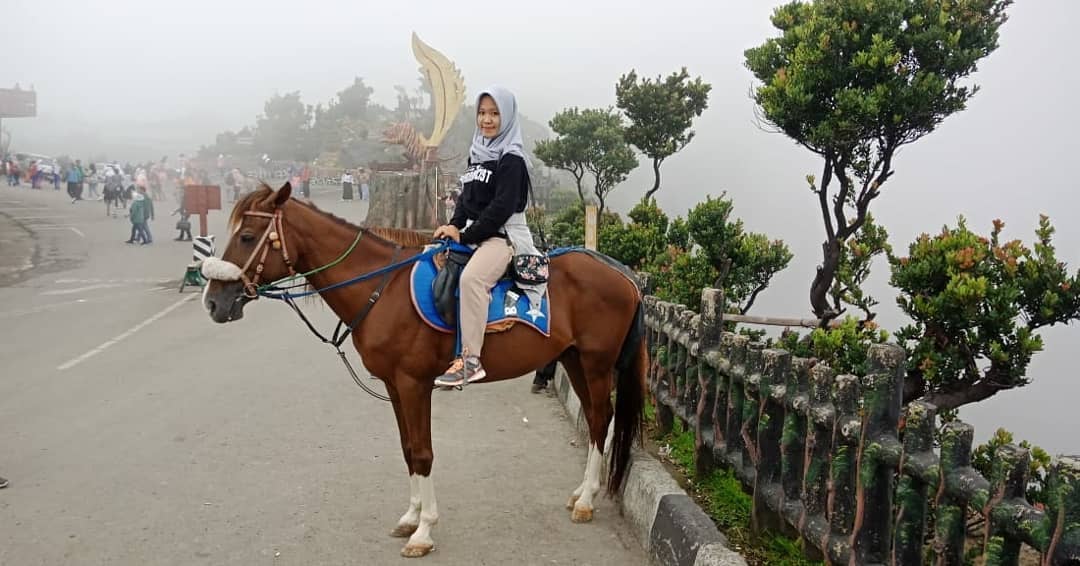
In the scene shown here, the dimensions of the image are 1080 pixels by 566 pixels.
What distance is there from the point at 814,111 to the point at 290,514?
6558 millimetres

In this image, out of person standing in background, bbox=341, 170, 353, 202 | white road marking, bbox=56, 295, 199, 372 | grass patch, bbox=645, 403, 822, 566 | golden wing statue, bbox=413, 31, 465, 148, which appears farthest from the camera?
person standing in background, bbox=341, 170, 353, 202

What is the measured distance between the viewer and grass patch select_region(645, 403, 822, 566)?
3.66 metres

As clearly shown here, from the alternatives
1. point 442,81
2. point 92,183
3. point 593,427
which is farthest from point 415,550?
point 92,183

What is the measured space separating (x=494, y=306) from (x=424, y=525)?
1.33 metres

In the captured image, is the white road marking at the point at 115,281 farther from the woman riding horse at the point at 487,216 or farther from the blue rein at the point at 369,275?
the woman riding horse at the point at 487,216

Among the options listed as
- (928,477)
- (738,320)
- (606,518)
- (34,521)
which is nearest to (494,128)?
(606,518)

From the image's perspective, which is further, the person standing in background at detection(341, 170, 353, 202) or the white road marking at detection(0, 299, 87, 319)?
the person standing in background at detection(341, 170, 353, 202)

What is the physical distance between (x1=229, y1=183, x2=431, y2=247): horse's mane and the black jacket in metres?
0.37

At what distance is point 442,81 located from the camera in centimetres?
2334

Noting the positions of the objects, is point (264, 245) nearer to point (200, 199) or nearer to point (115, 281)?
point (115, 281)

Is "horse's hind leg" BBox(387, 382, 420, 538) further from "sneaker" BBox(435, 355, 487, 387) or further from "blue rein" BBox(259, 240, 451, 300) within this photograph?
"blue rein" BBox(259, 240, 451, 300)

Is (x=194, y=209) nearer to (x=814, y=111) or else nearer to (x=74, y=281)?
(x=74, y=281)

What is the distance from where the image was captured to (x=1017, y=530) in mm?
2234

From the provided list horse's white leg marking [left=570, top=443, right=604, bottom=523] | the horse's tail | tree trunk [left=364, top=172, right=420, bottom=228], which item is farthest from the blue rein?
tree trunk [left=364, top=172, right=420, bottom=228]
